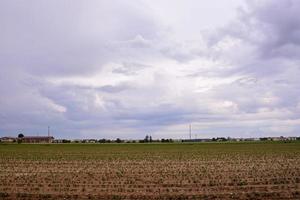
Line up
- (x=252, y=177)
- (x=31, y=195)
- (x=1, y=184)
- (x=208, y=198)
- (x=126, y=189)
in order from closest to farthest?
(x=208, y=198)
(x=31, y=195)
(x=126, y=189)
(x=1, y=184)
(x=252, y=177)

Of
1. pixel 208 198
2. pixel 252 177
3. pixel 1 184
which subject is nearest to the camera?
pixel 208 198

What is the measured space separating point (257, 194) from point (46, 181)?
11.9m

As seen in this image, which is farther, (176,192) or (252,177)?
(252,177)

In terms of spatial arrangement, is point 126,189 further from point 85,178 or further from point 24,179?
point 24,179

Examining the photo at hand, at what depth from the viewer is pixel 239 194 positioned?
17.8 meters

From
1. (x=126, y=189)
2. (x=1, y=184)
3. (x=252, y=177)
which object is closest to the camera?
(x=126, y=189)

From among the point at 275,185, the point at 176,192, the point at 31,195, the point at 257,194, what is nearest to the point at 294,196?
the point at 257,194

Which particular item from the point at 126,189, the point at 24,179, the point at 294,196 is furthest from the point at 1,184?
the point at 294,196

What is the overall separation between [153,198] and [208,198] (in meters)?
2.27

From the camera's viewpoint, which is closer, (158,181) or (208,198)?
(208,198)

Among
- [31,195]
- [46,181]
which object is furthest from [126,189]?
[46,181]

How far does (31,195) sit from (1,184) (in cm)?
486

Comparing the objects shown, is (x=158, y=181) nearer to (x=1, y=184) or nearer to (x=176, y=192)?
(x=176, y=192)

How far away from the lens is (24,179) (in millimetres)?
24672
